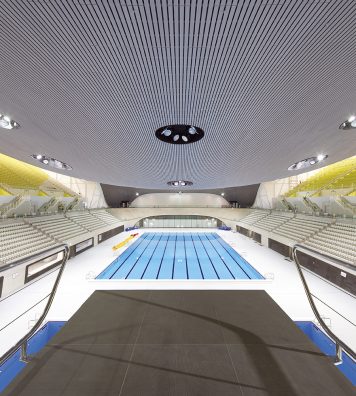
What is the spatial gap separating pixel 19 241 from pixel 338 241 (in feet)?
43.2

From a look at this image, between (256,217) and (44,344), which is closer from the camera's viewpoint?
(44,344)

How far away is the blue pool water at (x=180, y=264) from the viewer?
7.68 m

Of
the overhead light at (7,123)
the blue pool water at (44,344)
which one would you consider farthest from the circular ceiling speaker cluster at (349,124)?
the overhead light at (7,123)

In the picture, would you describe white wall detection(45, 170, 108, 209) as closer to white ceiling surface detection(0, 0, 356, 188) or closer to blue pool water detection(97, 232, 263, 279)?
blue pool water detection(97, 232, 263, 279)

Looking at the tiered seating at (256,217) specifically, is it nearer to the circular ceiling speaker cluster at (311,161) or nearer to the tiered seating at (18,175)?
the circular ceiling speaker cluster at (311,161)

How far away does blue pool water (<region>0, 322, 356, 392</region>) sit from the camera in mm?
2855

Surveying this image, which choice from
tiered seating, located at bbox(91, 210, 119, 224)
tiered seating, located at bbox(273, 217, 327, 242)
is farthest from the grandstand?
tiered seating, located at bbox(91, 210, 119, 224)

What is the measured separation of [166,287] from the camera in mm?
6176

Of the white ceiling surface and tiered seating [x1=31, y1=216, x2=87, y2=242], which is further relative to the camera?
tiered seating [x1=31, y1=216, x2=87, y2=242]

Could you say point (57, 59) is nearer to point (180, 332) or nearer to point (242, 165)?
point (180, 332)

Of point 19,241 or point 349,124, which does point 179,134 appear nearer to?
point 349,124

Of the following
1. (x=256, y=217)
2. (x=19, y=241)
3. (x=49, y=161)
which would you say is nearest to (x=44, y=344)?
(x=19, y=241)

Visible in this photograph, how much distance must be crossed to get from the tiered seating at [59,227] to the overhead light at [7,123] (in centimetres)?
624

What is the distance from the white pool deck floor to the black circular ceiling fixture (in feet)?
14.8
